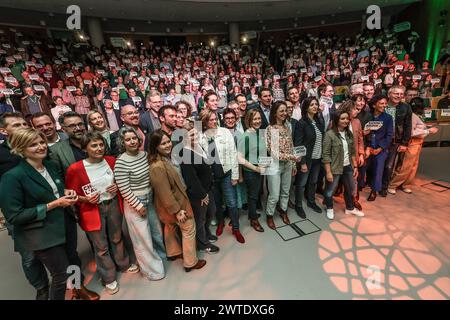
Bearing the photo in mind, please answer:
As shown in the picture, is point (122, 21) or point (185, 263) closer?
point (185, 263)

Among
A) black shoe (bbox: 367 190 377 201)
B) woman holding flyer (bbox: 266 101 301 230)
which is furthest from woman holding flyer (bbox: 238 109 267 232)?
black shoe (bbox: 367 190 377 201)

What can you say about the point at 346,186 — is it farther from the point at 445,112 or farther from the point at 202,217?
the point at 445,112

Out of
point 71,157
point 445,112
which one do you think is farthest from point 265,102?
point 445,112

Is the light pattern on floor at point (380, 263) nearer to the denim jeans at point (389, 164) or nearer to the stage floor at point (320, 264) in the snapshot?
the stage floor at point (320, 264)

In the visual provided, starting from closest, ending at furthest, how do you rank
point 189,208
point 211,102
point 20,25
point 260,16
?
1. point 189,208
2. point 211,102
3. point 20,25
4. point 260,16

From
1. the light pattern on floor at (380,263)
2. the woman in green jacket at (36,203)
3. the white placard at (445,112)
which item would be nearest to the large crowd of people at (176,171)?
the woman in green jacket at (36,203)

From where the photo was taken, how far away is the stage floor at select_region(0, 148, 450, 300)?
181cm

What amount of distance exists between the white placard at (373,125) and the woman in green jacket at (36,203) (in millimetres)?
3142

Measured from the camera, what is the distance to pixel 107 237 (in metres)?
1.96

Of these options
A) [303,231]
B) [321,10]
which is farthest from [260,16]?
[303,231]

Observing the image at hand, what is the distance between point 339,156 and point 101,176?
93.0 inches
